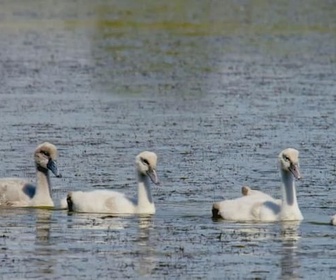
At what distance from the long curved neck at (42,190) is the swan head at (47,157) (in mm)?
69

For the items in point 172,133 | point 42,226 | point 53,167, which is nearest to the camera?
point 42,226

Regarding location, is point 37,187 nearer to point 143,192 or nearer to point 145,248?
point 143,192

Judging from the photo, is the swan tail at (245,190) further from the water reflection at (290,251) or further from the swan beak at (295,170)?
the water reflection at (290,251)

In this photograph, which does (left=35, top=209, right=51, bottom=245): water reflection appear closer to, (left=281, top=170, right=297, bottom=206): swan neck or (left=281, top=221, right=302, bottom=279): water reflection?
(left=281, top=221, right=302, bottom=279): water reflection

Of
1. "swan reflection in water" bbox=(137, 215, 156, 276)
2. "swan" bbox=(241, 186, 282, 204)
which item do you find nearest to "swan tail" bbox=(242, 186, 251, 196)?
"swan" bbox=(241, 186, 282, 204)

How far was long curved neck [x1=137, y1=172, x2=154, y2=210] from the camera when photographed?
1945cm

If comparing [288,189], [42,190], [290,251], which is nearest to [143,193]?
[42,190]

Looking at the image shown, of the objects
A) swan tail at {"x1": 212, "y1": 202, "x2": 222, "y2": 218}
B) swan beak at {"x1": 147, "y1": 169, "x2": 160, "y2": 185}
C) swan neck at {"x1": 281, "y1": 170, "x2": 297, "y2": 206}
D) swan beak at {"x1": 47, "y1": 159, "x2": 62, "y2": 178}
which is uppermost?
swan beak at {"x1": 47, "y1": 159, "x2": 62, "y2": 178}

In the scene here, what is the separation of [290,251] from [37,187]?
4.49m

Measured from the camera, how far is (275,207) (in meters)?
19.3

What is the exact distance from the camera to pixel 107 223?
18.9 metres

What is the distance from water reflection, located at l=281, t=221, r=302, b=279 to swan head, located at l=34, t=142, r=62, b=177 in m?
3.22

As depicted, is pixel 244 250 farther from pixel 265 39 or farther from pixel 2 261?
pixel 265 39

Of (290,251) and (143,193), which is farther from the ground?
(143,193)
